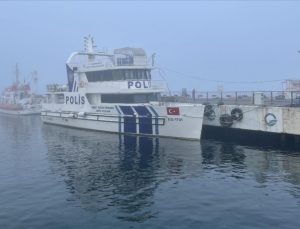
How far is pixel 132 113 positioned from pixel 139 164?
39.2 ft

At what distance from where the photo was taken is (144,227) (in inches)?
508

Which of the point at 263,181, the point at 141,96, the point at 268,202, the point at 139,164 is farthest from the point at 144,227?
the point at 141,96

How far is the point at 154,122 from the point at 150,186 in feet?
50.7

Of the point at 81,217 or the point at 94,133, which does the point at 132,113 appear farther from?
the point at 81,217

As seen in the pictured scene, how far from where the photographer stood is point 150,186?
17828mm

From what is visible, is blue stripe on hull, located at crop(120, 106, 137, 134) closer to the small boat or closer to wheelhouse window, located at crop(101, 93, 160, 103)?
wheelhouse window, located at crop(101, 93, 160, 103)

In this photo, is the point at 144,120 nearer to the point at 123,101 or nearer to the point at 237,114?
the point at 123,101

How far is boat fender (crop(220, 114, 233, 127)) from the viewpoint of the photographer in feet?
101

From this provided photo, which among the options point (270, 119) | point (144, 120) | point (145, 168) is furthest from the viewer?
point (144, 120)

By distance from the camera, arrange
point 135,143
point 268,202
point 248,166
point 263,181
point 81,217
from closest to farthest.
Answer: point 81,217 → point 268,202 → point 263,181 → point 248,166 → point 135,143

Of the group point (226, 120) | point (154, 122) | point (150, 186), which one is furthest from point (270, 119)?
point (150, 186)

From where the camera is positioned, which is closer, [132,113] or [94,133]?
[132,113]

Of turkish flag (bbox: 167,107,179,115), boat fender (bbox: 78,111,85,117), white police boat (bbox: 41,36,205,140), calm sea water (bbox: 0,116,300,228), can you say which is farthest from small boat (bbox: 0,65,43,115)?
turkish flag (bbox: 167,107,179,115)

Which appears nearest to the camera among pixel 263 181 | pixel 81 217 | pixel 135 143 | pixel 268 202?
pixel 81 217
